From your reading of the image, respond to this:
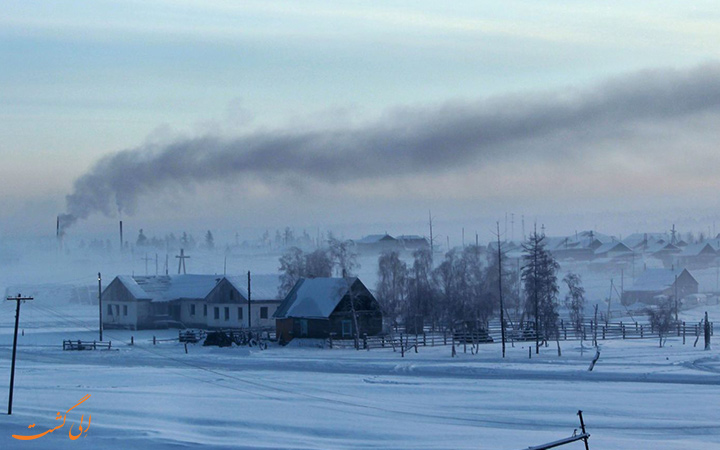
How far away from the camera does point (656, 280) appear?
119812 mm

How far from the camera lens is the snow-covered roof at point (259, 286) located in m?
72.8

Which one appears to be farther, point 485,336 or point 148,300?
point 148,300

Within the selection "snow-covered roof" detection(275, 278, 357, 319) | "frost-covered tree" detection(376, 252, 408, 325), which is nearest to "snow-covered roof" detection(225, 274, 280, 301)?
"frost-covered tree" detection(376, 252, 408, 325)

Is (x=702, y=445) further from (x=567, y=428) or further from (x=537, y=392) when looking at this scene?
(x=537, y=392)

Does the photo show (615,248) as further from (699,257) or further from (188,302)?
(188,302)

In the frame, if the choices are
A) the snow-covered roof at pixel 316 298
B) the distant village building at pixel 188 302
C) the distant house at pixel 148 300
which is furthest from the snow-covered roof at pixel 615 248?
the snow-covered roof at pixel 316 298

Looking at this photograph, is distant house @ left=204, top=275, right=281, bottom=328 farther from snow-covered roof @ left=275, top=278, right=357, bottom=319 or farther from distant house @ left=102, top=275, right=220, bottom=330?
snow-covered roof @ left=275, top=278, right=357, bottom=319

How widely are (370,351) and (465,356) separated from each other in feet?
23.1

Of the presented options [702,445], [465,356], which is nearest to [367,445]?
[702,445]

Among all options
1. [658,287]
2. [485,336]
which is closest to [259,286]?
[485,336]

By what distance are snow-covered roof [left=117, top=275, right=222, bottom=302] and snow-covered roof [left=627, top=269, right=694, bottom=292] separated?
64.5 metres

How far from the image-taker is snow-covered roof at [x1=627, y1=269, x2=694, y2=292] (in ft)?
386

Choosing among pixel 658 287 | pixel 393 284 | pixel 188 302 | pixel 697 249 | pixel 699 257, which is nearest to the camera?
pixel 188 302

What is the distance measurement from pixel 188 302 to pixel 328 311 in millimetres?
23394
